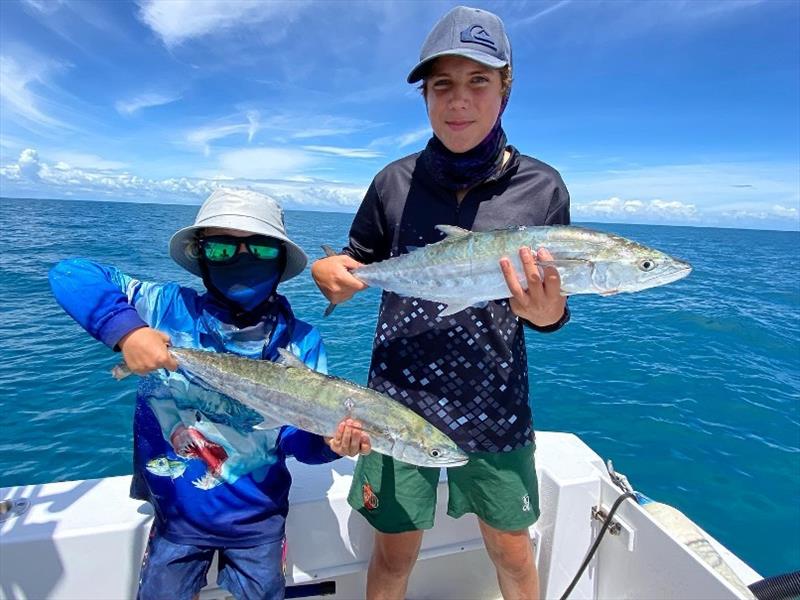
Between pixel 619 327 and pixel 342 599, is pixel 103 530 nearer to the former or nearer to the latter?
pixel 342 599

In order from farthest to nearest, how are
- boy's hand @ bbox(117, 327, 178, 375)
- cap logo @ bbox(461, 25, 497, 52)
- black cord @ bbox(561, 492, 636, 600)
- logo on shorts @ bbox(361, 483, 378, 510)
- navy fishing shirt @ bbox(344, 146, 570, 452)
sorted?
black cord @ bbox(561, 492, 636, 600), logo on shorts @ bbox(361, 483, 378, 510), navy fishing shirt @ bbox(344, 146, 570, 452), cap logo @ bbox(461, 25, 497, 52), boy's hand @ bbox(117, 327, 178, 375)

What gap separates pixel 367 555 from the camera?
2865 millimetres

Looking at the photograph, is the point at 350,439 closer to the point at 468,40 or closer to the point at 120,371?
the point at 120,371

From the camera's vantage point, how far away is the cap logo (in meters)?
1.97

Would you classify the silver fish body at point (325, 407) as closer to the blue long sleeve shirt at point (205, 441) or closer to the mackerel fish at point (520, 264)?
the blue long sleeve shirt at point (205, 441)

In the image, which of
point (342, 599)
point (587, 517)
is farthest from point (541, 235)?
point (342, 599)

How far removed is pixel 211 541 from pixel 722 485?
23.3 ft

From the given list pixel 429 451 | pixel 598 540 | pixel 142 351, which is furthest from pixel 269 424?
pixel 598 540

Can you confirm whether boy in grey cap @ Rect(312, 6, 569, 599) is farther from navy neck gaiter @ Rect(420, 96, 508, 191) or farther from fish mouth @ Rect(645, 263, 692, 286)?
→ fish mouth @ Rect(645, 263, 692, 286)

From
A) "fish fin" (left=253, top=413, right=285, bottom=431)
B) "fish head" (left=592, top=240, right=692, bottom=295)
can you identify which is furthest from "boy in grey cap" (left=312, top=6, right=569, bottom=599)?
"fish fin" (left=253, top=413, right=285, bottom=431)

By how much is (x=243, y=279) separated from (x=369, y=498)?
1.34 m

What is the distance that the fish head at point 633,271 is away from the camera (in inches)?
86.4

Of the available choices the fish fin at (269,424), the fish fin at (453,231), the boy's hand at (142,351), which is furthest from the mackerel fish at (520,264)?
the boy's hand at (142,351)

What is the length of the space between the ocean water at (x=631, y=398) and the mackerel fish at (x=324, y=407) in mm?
5318
